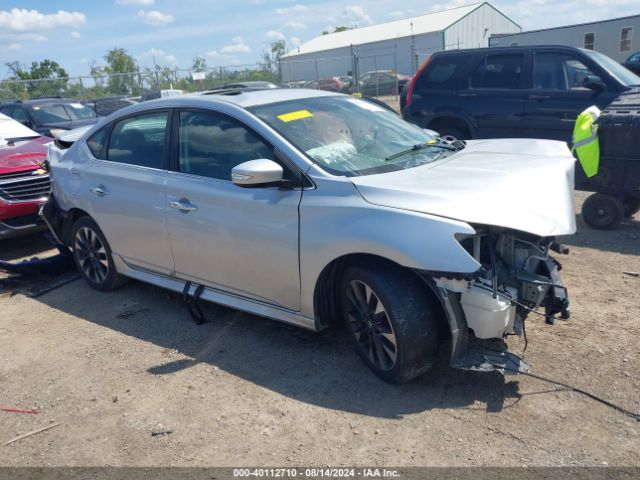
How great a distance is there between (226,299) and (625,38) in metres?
35.2

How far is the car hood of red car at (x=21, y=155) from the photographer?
22.1 feet

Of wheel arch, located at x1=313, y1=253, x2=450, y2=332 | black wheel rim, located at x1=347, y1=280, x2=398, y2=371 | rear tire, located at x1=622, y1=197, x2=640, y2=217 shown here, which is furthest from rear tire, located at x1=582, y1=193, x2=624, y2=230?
Answer: black wheel rim, located at x1=347, y1=280, x2=398, y2=371

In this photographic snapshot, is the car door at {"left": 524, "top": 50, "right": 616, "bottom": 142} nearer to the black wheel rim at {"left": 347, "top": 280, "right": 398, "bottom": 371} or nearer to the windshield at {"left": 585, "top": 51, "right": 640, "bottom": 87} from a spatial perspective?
the windshield at {"left": 585, "top": 51, "right": 640, "bottom": 87}

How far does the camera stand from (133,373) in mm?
3887

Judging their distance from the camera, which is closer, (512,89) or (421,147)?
(421,147)

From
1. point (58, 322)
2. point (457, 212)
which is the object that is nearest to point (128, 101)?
point (58, 322)

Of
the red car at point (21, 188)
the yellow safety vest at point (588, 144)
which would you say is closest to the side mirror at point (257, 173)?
the yellow safety vest at point (588, 144)

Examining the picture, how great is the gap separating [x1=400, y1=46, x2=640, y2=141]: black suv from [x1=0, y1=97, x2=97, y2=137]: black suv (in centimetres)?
748

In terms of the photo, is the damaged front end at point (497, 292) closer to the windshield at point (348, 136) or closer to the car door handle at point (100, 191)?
the windshield at point (348, 136)

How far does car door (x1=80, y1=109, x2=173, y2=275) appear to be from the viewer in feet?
14.6

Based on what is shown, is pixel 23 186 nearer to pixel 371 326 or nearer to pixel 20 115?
pixel 371 326

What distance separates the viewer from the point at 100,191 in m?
4.92

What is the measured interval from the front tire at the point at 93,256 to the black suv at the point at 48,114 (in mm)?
7537

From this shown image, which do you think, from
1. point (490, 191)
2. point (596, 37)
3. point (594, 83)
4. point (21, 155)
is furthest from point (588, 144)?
point (596, 37)
